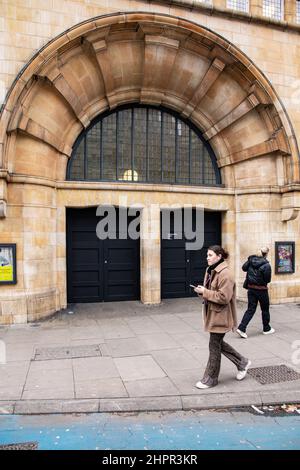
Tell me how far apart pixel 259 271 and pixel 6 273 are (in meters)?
5.87

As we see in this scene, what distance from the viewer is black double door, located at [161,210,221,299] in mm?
11523

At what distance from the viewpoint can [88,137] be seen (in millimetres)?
10828

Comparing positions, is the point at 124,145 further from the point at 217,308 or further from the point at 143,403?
the point at 143,403

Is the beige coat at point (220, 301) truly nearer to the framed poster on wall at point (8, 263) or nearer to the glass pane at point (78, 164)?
the framed poster on wall at point (8, 263)

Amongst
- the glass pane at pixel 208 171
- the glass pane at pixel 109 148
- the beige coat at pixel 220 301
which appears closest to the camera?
the beige coat at pixel 220 301

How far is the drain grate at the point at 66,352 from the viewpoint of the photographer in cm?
641

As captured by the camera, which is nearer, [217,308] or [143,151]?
[217,308]

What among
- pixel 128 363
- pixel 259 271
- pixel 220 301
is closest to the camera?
pixel 220 301

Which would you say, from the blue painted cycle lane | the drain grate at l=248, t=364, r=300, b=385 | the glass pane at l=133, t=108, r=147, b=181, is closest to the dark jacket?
the drain grate at l=248, t=364, r=300, b=385

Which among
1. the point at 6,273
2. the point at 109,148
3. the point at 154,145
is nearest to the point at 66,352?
the point at 6,273

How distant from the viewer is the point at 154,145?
1141 cm

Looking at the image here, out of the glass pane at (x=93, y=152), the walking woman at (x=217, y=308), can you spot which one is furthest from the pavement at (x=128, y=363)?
the glass pane at (x=93, y=152)

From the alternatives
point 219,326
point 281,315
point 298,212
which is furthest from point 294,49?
point 219,326

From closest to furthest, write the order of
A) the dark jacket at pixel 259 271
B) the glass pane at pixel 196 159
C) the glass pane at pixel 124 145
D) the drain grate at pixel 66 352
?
the drain grate at pixel 66 352
the dark jacket at pixel 259 271
the glass pane at pixel 124 145
the glass pane at pixel 196 159
